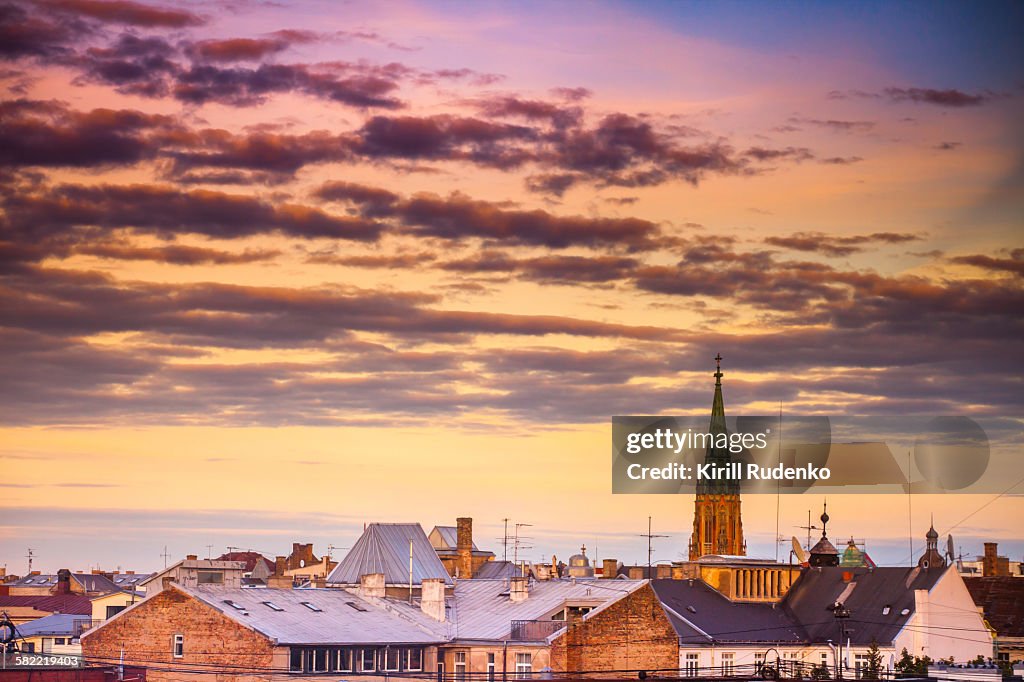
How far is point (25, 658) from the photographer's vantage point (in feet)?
317

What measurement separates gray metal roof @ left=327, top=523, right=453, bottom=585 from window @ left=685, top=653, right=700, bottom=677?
17725mm

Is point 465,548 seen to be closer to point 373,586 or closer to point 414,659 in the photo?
point 373,586

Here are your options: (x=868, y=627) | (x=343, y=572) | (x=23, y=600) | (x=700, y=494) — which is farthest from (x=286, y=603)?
(x=700, y=494)

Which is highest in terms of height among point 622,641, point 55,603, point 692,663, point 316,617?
point 55,603

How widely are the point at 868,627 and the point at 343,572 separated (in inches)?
1412

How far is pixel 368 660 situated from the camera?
98562mm

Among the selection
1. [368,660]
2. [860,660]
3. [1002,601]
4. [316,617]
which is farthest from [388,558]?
[1002,601]

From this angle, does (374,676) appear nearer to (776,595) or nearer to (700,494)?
(776,595)

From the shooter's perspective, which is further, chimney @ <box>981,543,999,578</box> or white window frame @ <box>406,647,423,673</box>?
chimney @ <box>981,543,999,578</box>

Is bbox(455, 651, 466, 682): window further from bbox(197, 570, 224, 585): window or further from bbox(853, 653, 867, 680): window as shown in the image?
bbox(853, 653, 867, 680): window

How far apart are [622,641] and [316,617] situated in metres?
17.0

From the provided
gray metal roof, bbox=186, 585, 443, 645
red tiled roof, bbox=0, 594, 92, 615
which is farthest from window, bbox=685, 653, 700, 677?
red tiled roof, bbox=0, 594, 92, 615

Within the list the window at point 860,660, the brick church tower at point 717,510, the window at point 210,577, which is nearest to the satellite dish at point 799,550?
the brick church tower at point 717,510

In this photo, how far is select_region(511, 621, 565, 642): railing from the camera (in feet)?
344
